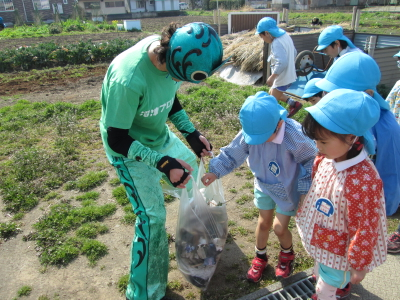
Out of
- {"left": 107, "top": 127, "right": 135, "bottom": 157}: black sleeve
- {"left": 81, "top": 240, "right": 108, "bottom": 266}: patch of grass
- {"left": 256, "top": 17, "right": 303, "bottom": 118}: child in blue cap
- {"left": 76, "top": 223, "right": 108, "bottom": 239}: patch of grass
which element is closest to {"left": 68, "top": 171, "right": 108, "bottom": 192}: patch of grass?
{"left": 76, "top": 223, "right": 108, "bottom": 239}: patch of grass

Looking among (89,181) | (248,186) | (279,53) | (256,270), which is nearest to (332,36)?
(279,53)

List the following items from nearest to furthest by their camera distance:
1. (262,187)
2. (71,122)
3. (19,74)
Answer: (262,187) < (71,122) < (19,74)

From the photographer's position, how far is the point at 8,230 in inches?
139

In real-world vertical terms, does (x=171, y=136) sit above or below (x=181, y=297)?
above

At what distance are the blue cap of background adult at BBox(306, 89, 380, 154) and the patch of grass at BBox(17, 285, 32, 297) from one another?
263 centimetres

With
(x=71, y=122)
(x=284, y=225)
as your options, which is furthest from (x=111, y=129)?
(x=71, y=122)

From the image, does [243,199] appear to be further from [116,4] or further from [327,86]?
[116,4]

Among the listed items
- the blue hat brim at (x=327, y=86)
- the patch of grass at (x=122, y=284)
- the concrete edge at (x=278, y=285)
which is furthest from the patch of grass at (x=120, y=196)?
the blue hat brim at (x=327, y=86)

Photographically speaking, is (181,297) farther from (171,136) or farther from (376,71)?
(376,71)

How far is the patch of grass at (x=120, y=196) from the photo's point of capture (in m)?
3.96

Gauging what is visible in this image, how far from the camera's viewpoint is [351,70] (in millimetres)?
2369

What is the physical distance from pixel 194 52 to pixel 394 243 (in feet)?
8.07

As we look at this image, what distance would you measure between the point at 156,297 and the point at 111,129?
124 cm

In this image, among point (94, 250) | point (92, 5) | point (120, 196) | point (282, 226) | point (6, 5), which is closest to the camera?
point (282, 226)
